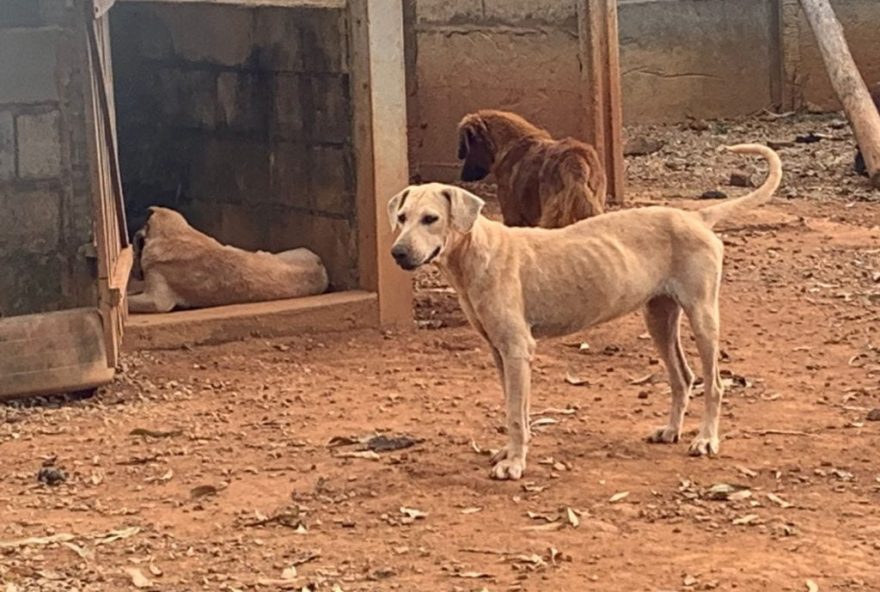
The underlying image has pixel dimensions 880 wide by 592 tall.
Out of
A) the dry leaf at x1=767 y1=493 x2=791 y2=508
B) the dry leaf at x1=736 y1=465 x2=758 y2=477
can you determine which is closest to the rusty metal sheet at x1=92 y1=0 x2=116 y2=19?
the dry leaf at x1=736 y1=465 x2=758 y2=477

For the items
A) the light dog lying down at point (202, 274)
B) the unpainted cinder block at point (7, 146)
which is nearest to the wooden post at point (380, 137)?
the light dog lying down at point (202, 274)

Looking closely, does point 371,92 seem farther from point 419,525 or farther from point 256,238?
point 419,525

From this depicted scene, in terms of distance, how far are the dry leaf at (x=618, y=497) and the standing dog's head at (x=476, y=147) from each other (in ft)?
Result: 15.8

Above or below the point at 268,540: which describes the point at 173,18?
above

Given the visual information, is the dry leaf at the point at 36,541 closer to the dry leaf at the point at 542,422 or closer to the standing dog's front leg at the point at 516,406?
the standing dog's front leg at the point at 516,406

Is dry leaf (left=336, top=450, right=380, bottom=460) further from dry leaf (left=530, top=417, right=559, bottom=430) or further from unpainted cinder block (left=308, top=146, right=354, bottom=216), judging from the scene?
unpainted cinder block (left=308, top=146, right=354, bottom=216)

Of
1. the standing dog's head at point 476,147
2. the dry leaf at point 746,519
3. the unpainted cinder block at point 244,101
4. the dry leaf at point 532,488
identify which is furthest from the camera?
the standing dog's head at point 476,147

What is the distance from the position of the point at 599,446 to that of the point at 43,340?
280 cm

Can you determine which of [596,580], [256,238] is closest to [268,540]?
[596,580]

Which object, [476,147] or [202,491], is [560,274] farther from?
[476,147]

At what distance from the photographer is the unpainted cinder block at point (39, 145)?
8672 mm

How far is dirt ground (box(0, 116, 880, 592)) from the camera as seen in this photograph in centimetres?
548

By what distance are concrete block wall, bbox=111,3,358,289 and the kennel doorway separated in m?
0.01

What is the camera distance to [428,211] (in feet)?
21.2
